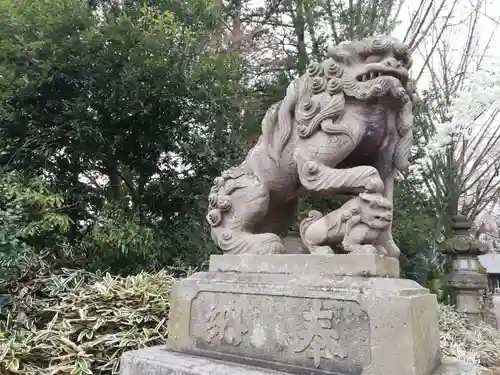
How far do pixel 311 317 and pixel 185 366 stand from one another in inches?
26.1

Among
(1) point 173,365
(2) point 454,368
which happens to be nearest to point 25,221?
(1) point 173,365

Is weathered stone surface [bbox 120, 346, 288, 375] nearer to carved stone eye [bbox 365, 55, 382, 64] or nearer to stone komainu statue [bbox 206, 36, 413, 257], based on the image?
stone komainu statue [bbox 206, 36, 413, 257]

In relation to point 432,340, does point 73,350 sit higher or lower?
lower

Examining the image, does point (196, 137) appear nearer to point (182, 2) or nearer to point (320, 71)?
point (182, 2)

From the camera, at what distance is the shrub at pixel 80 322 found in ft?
9.65

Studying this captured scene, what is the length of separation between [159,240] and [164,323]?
4.76 feet

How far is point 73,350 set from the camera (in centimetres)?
299

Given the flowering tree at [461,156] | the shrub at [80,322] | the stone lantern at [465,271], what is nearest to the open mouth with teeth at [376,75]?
the shrub at [80,322]

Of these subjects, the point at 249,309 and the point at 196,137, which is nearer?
the point at 249,309

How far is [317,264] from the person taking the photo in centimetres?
201

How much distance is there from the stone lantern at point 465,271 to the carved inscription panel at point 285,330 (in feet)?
17.5

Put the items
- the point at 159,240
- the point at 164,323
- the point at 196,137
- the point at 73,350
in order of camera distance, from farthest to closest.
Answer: the point at 196,137 < the point at 159,240 < the point at 164,323 < the point at 73,350

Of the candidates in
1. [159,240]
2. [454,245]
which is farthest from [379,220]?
[454,245]

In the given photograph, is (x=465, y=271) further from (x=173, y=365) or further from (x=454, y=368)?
(x=173, y=365)
